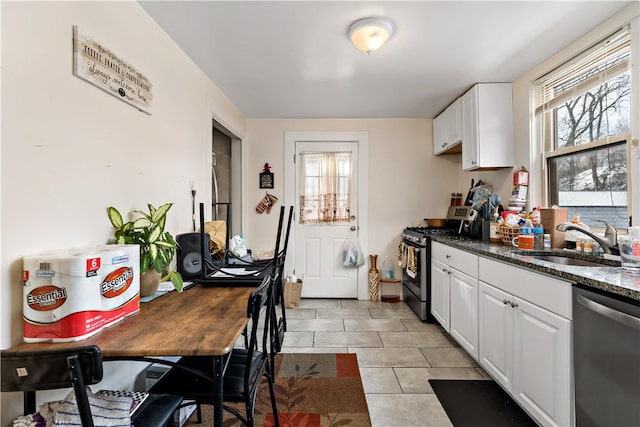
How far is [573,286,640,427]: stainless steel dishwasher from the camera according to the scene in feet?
3.41

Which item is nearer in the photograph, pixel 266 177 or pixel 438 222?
pixel 438 222

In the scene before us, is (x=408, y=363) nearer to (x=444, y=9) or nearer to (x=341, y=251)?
(x=341, y=251)

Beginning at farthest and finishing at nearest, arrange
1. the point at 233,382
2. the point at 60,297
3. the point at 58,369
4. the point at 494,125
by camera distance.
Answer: the point at 494,125
the point at 233,382
the point at 60,297
the point at 58,369

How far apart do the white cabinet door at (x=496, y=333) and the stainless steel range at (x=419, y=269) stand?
0.99m

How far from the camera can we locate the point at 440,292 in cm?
275

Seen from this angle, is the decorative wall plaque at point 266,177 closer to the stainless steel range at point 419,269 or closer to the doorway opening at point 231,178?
the doorway opening at point 231,178

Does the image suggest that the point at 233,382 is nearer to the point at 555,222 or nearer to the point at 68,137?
the point at 68,137

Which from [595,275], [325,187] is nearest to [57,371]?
[595,275]

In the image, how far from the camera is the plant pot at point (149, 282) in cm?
144

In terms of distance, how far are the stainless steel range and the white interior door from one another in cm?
73

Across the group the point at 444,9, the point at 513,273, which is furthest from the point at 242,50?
the point at 513,273

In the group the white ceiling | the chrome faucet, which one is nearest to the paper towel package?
the white ceiling

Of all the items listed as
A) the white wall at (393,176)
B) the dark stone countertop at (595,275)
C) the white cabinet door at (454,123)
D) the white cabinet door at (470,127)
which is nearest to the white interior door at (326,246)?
the white wall at (393,176)

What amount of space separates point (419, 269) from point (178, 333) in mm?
2573
